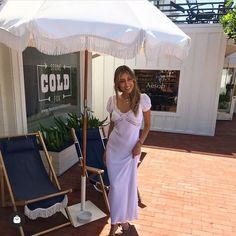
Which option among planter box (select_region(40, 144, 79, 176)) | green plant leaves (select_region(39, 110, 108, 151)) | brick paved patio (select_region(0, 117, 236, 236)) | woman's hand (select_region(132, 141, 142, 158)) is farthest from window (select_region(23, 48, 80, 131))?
woman's hand (select_region(132, 141, 142, 158))

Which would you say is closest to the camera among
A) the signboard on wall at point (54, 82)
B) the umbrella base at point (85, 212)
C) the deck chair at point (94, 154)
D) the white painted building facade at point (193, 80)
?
the umbrella base at point (85, 212)

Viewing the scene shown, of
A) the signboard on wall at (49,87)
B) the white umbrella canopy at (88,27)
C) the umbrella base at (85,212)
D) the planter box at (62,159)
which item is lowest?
the umbrella base at (85,212)

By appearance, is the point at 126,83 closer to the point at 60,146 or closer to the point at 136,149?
the point at 136,149

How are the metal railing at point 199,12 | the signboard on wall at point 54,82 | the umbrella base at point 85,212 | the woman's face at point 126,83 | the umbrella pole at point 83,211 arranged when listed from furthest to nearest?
1. the metal railing at point 199,12
2. the signboard on wall at point 54,82
3. the umbrella base at point 85,212
4. the umbrella pole at point 83,211
5. the woman's face at point 126,83

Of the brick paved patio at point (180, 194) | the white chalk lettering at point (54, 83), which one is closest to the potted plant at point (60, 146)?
the brick paved patio at point (180, 194)

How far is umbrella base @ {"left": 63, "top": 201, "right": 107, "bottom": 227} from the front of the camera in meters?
2.87

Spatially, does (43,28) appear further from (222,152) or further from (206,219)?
Result: (222,152)

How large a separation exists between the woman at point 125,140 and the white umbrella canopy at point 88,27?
557 mm

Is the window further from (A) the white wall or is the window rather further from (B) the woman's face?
(B) the woman's face

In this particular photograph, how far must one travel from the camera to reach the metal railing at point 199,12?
7176 millimetres

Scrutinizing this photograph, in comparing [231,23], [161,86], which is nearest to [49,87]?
[161,86]

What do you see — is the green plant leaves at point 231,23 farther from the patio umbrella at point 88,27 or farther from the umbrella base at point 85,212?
the umbrella base at point 85,212

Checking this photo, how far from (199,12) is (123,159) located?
22.2ft

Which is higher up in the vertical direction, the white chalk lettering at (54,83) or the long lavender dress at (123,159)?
the white chalk lettering at (54,83)
